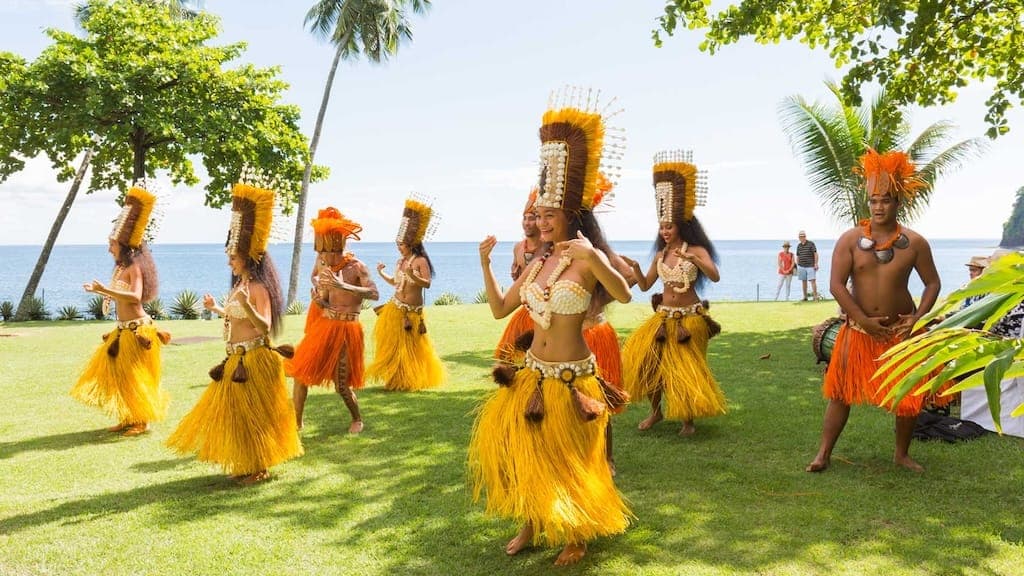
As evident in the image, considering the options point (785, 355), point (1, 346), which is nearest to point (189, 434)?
point (785, 355)

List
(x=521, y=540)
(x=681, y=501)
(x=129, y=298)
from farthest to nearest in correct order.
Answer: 1. (x=129, y=298)
2. (x=681, y=501)
3. (x=521, y=540)

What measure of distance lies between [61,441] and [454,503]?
335 centimetres

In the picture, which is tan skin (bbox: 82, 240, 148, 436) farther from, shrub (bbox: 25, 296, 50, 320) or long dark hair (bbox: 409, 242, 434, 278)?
shrub (bbox: 25, 296, 50, 320)

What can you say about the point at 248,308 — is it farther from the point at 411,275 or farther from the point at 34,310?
the point at 34,310

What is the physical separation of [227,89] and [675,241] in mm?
15260

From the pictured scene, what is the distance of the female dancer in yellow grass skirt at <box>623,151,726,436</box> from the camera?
525 centimetres

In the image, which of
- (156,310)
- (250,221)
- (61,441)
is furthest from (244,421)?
(156,310)

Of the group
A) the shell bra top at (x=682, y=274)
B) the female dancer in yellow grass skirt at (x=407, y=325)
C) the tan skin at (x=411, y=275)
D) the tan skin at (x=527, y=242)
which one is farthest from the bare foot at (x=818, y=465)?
the female dancer in yellow grass skirt at (x=407, y=325)

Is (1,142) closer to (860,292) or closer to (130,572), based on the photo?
(130,572)

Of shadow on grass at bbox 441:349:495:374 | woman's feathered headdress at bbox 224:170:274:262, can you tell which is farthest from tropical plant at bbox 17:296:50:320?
woman's feathered headdress at bbox 224:170:274:262

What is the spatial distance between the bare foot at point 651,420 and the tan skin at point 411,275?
97.5 inches

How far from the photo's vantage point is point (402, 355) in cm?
725

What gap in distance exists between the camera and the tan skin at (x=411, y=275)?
6.96 m

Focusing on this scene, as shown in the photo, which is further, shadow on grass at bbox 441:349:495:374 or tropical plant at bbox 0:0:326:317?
tropical plant at bbox 0:0:326:317
